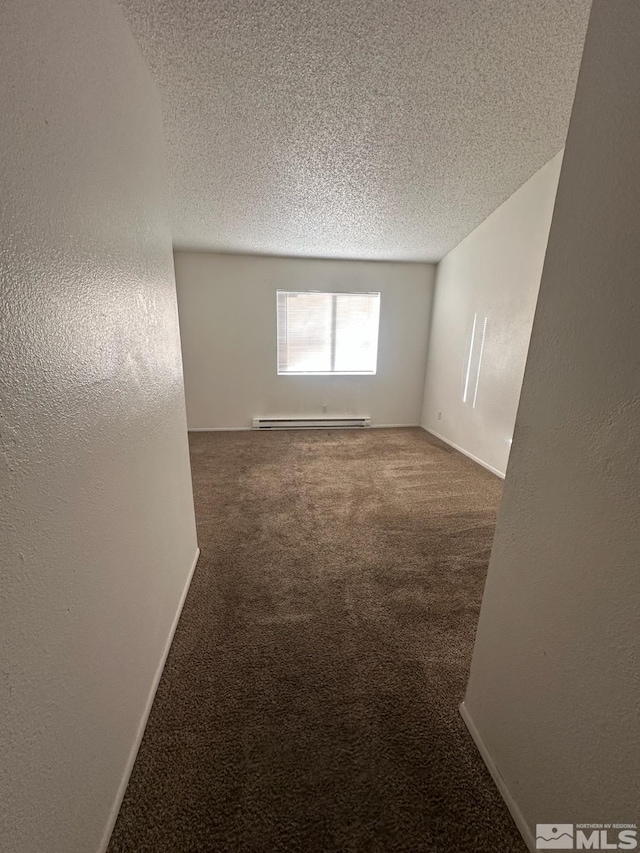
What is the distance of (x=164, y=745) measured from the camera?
103 centimetres

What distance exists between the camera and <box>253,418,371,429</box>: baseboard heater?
455 centimetres

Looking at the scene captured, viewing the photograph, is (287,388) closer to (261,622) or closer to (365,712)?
(261,622)

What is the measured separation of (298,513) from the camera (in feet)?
8.01

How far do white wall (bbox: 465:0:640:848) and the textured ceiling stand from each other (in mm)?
1352

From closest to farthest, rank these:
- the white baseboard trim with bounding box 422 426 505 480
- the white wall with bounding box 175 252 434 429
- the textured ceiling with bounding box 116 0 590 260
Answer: the textured ceiling with bounding box 116 0 590 260 < the white baseboard trim with bounding box 422 426 505 480 < the white wall with bounding box 175 252 434 429

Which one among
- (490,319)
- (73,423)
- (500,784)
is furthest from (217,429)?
(500,784)

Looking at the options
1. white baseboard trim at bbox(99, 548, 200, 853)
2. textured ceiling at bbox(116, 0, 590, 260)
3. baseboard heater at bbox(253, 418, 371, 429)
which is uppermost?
textured ceiling at bbox(116, 0, 590, 260)

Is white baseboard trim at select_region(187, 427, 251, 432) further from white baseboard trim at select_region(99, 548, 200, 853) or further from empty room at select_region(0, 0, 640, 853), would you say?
white baseboard trim at select_region(99, 548, 200, 853)

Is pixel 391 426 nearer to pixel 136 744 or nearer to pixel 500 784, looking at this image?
pixel 500 784

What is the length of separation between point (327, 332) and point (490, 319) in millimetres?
2047

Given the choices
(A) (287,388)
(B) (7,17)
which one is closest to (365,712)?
(B) (7,17)

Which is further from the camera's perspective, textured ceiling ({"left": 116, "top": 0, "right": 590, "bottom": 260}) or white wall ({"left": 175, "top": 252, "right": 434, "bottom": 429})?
white wall ({"left": 175, "top": 252, "right": 434, "bottom": 429})

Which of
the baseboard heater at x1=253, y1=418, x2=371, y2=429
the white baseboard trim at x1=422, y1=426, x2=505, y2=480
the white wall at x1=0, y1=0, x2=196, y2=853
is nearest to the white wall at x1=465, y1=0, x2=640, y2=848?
the white wall at x1=0, y1=0, x2=196, y2=853

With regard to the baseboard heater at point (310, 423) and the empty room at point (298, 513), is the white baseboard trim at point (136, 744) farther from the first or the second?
the baseboard heater at point (310, 423)
